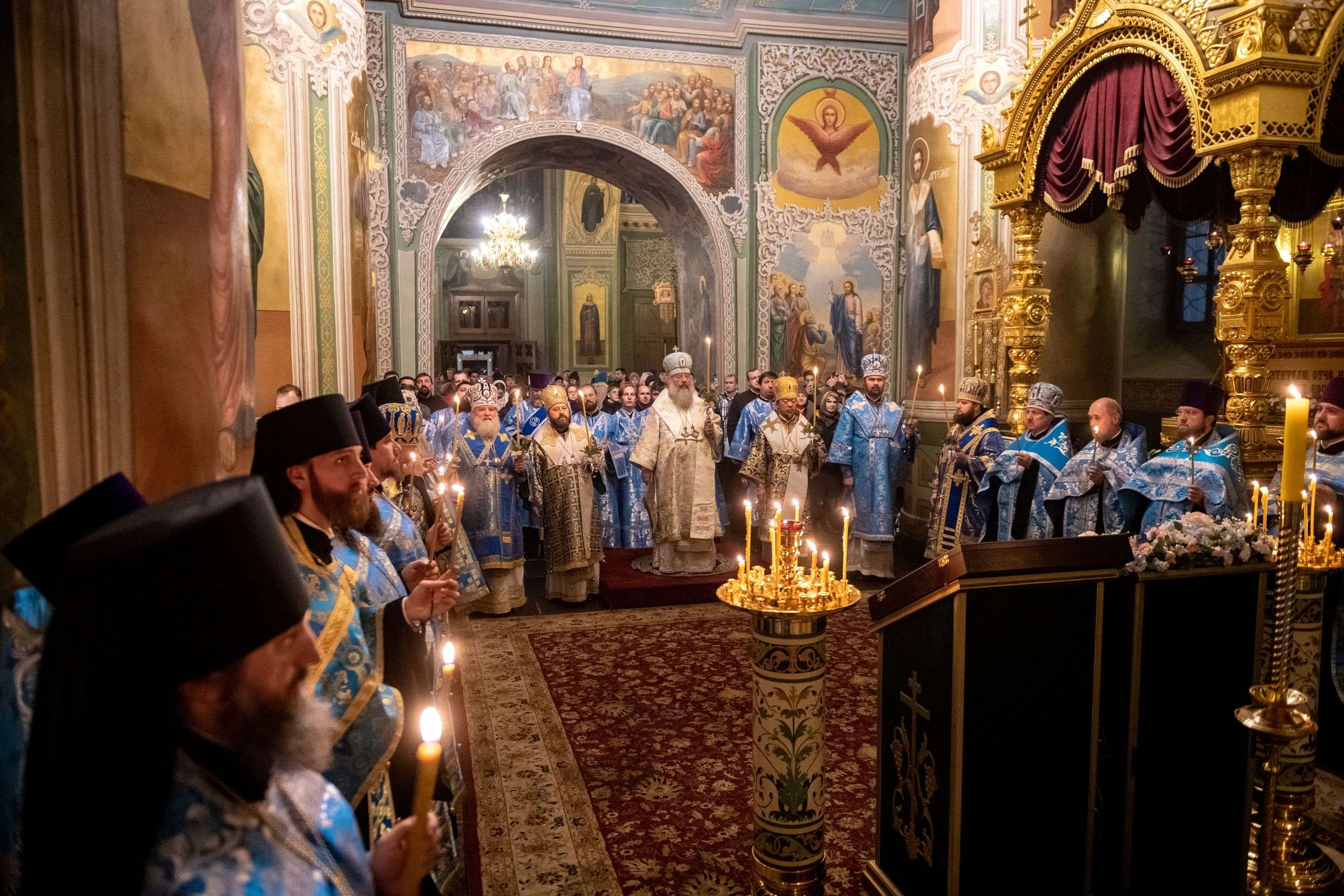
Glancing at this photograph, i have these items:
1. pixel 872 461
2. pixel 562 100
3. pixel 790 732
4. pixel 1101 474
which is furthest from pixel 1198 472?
pixel 562 100

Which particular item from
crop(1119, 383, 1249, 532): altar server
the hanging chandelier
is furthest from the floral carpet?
the hanging chandelier

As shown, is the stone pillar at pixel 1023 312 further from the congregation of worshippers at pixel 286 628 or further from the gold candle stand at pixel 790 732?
the gold candle stand at pixel 790 732

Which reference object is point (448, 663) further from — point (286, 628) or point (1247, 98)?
point (1247, 98)

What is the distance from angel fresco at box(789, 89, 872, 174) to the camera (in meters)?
13.4

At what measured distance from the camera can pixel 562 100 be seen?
12812 mm

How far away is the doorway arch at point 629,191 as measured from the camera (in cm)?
1259

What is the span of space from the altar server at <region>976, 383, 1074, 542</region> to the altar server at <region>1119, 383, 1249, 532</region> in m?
1.04

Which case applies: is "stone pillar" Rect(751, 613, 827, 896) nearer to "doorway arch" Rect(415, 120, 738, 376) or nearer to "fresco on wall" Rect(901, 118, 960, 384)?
"fresco on wall" Rect(901, 118, 960, 384)

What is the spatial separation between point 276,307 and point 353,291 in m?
1.08

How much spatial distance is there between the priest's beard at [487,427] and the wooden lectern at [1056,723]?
16.4 feet

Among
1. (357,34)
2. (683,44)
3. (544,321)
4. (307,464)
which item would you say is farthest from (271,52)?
(544,321)

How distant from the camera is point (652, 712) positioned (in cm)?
515

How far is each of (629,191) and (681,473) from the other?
7800mm

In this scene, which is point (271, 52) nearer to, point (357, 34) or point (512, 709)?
point (357, 34)
